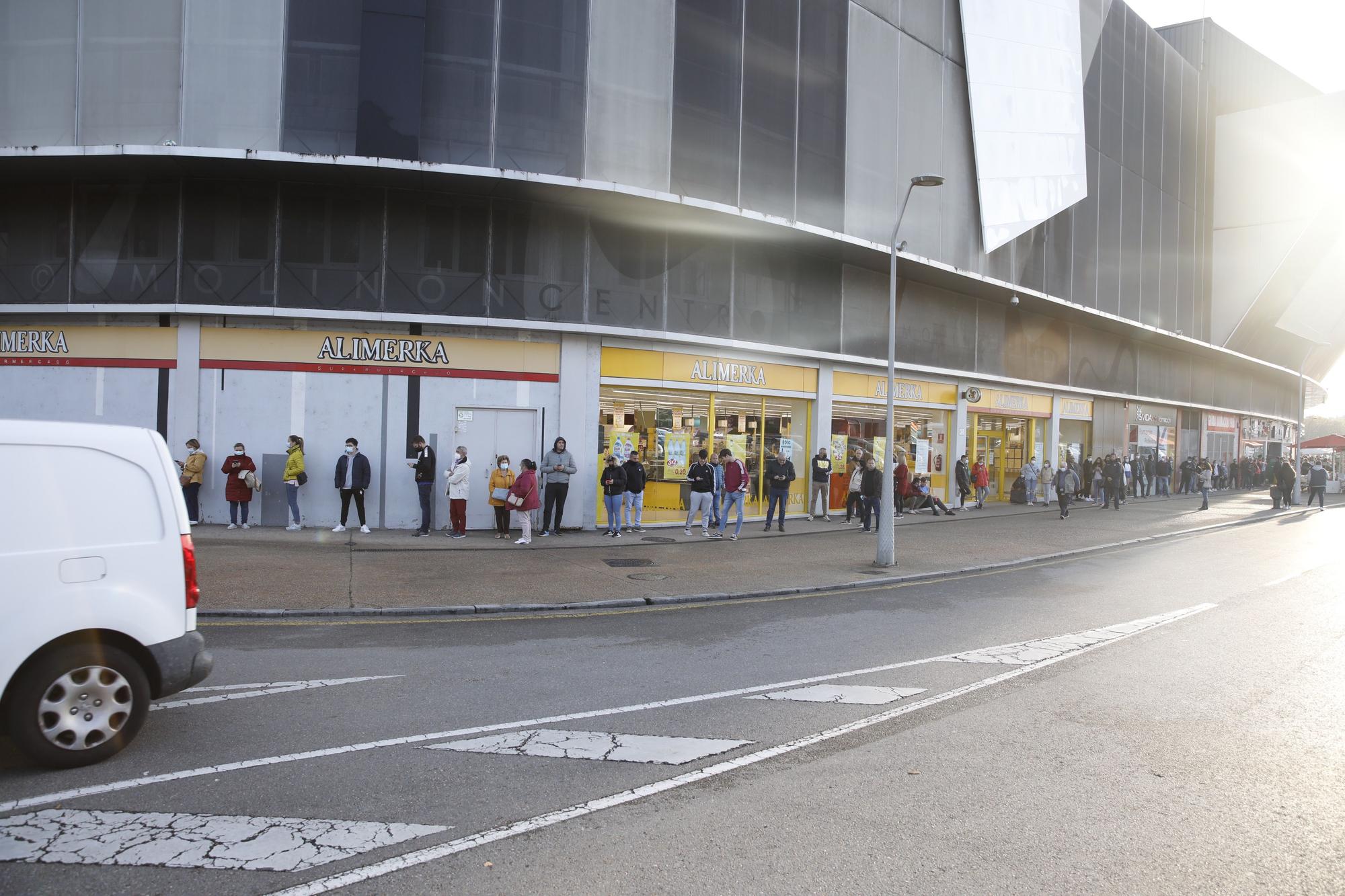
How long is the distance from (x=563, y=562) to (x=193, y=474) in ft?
25.4

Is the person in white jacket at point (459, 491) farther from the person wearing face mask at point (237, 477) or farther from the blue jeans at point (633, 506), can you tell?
the person wearing face mask at point (237, 477)

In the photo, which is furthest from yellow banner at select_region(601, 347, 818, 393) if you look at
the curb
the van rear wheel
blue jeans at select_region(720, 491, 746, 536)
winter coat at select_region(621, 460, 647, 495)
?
the van rear wheel

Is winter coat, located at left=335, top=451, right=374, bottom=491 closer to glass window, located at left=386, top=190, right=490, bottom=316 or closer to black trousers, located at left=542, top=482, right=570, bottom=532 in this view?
glass window, located at left=386, top=190, right=490, bottom=316

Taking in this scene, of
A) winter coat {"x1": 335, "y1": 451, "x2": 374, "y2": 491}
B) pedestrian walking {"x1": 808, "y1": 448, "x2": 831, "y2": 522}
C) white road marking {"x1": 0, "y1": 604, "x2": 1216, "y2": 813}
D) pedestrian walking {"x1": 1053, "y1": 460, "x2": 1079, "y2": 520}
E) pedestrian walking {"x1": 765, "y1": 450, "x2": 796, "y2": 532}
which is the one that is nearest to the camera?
white road marking {"x1": 0, "y1": 604, "x2": 1216, "y2": 813}

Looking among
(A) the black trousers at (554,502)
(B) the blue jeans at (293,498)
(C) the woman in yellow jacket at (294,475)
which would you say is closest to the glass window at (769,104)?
(A) the black trousers at (554,502)

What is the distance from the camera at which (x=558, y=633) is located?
859cm

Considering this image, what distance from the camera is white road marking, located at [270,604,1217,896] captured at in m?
3.50

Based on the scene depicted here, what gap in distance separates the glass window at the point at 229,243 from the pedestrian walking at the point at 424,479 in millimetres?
4143

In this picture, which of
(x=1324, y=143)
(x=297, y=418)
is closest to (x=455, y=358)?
(x=297, y=418)

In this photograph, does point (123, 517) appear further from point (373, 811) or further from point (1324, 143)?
point (1324, 143)

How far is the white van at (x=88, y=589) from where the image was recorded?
14.9 feet

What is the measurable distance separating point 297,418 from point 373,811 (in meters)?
13.9

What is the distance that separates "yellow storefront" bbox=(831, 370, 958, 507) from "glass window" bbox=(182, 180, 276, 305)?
45.0ft

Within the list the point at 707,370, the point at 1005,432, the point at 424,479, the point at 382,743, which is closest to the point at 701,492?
the point at 707,370
